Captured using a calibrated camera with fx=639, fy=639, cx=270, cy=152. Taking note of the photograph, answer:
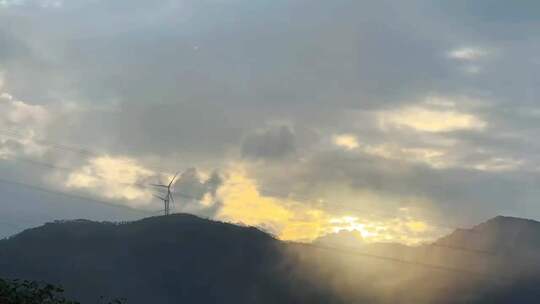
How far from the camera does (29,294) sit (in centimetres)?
4106

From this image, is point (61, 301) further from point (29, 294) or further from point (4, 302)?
point (4, 302)

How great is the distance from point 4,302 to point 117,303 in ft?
27.3

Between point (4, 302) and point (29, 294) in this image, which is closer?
point (4, 302)

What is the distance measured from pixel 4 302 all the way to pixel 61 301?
4607 millimetres

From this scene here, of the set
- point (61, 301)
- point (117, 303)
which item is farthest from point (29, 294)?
point (117, 303)

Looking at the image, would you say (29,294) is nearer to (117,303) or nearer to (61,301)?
(61,301)

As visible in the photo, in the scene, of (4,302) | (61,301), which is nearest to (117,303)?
(61,301)

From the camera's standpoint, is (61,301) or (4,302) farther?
(61,301)

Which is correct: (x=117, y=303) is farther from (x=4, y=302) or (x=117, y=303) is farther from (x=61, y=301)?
(x=4, y=302)

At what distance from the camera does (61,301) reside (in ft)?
135

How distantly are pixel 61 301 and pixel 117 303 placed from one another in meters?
3.92

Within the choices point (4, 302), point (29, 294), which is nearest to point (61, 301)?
point (29, 294)

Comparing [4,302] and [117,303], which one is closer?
[4,302]

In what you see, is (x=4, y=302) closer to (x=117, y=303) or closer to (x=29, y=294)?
(x=29, y=294)
